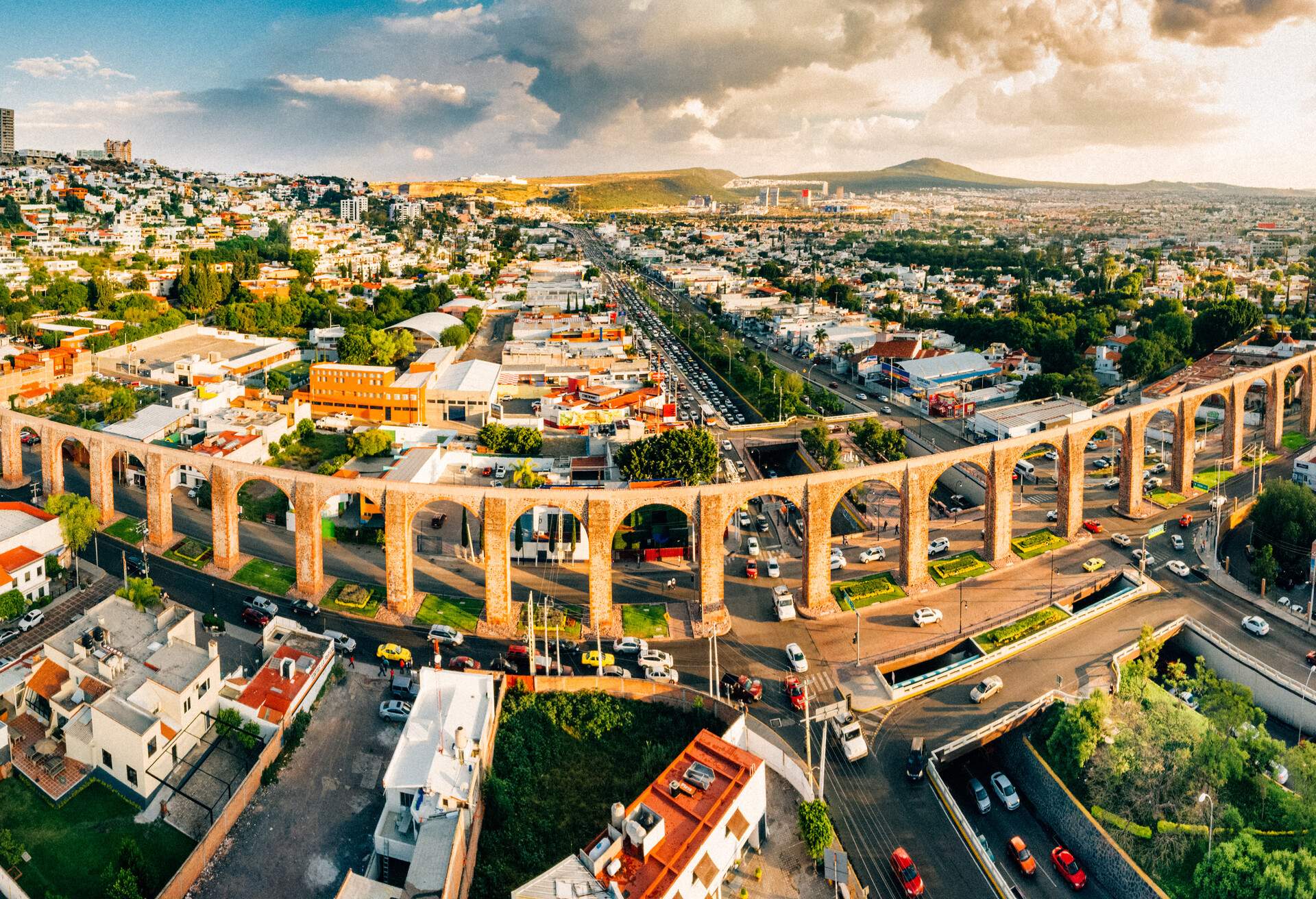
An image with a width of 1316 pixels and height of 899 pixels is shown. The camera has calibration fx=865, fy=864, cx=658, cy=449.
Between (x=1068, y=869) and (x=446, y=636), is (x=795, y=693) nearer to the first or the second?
(x=1068, y=869)

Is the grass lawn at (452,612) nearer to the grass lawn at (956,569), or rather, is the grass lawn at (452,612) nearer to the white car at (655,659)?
the white car at (655,659)

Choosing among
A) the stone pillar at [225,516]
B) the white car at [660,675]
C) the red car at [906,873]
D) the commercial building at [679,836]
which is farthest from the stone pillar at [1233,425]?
the stone pillar at [225,516]

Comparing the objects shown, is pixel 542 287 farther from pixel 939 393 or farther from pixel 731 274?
pixel 939 393

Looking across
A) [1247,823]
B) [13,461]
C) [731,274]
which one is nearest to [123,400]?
[13,461]

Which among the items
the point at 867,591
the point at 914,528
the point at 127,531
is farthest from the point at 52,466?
the point at 914,528

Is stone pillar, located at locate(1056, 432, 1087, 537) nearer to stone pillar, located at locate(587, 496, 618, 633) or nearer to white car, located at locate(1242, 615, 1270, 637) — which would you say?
white car, located at locate(1242, 615, 1270, 637)

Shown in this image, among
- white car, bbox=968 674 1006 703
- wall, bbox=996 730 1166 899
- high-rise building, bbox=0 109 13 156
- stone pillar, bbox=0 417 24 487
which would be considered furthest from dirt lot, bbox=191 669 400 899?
high-rise building, bbox=0 109 13 156
